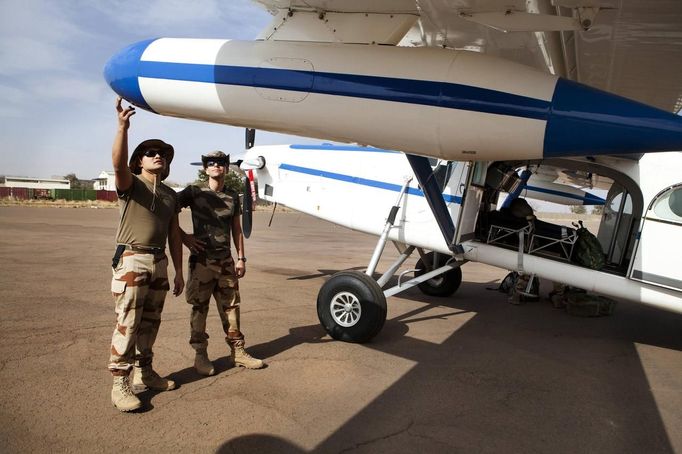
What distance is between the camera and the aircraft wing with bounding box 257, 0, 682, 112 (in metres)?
3.07

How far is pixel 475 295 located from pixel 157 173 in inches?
270

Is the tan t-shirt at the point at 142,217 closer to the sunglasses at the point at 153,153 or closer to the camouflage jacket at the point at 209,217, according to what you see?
the sunglasses at the point at 153,153

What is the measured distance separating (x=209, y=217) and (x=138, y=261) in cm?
84

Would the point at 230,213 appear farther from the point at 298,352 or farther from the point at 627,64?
the point at 627,64

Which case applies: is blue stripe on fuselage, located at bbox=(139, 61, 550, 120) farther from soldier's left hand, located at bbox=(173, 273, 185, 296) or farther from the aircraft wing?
soldier's left hand, located at bbox=(173, 273, 185, 296)

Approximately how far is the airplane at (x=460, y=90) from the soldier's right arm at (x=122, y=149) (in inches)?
34.2

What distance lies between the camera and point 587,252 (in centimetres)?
538

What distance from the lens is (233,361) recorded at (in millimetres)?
4070

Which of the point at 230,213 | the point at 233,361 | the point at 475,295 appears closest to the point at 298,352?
the point at 233,361

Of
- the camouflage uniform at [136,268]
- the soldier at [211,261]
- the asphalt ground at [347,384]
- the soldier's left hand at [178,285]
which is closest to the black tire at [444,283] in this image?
the asphalt ground at [347,384]

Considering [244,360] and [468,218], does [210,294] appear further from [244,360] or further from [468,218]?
[468,218]

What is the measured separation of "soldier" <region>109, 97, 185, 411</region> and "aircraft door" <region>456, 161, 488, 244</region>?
143 inches

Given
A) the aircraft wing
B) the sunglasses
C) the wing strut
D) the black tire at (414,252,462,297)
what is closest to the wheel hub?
the wing strut

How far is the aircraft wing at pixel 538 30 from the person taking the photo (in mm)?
3070
